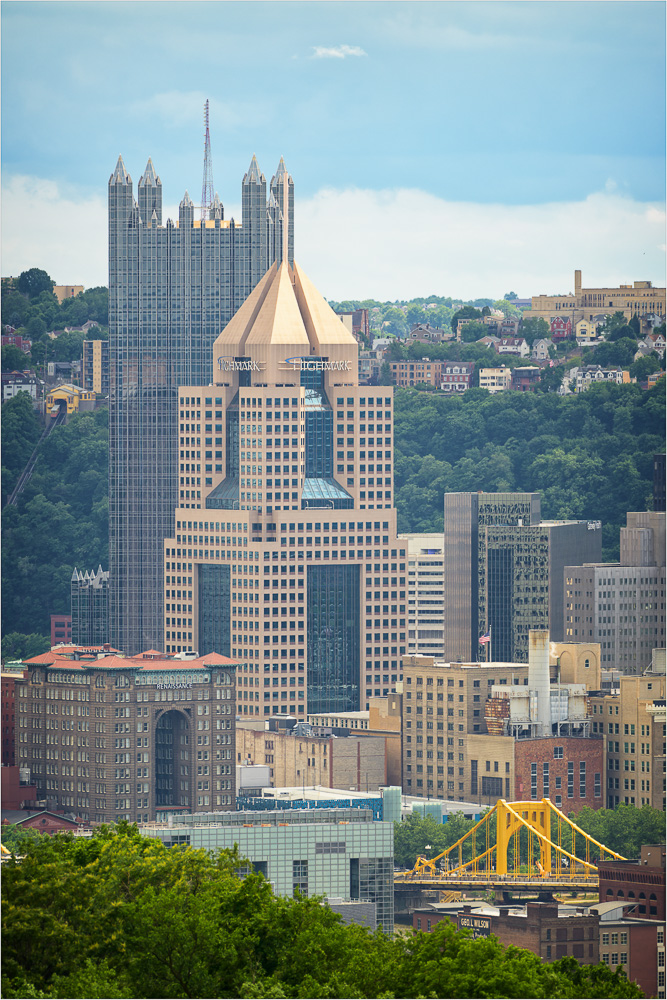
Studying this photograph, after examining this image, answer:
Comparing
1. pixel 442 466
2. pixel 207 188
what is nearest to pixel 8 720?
pixel 207 188

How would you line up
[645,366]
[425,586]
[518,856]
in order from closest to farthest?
1. [518,856]
2. [425,586]
3. [645,366]

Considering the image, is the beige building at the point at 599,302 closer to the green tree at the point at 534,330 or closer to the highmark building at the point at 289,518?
the green tree at the point at 534,330

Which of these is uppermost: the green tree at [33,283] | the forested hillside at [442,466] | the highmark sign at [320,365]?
the green tree at [33,283]

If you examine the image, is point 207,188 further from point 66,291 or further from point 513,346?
point 513,346

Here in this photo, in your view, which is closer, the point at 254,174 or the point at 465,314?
the point at 254,174

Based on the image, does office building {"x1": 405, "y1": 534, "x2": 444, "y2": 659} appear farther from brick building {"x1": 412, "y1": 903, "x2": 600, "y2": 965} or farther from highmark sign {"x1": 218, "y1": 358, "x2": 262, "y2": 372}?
brick building {"x1": 412, "y1": 903, "x2": 600, "y2": 965}

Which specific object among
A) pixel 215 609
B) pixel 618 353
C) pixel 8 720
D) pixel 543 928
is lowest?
pixel 543 928

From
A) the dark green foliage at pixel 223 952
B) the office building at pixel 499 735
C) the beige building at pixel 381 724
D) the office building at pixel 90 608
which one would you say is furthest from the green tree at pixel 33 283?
the dark green foliage at pixel 223 952
